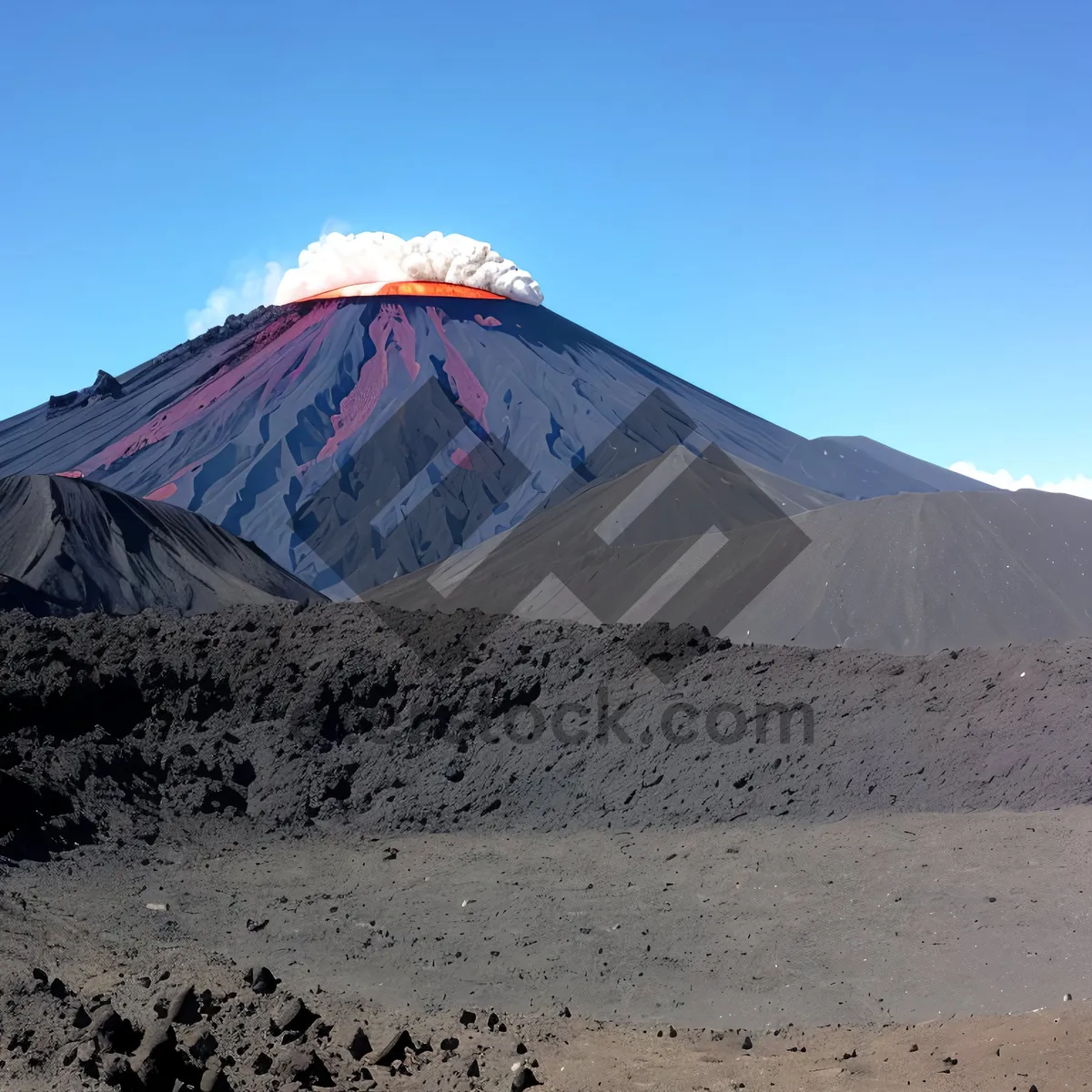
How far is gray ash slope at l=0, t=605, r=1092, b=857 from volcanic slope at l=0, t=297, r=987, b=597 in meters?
29.9

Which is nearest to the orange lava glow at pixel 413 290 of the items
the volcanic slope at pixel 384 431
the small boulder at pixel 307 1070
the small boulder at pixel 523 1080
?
the volcanic slope at pixel 384 431

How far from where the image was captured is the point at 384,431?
55.2m

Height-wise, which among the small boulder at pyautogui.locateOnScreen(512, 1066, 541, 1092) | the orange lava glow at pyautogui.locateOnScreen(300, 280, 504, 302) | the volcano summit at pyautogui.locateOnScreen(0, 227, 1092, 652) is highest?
the orange lava glow at pyautogui.locateOnScreen(300, 280, 504, 302)

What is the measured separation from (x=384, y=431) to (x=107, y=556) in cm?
2772

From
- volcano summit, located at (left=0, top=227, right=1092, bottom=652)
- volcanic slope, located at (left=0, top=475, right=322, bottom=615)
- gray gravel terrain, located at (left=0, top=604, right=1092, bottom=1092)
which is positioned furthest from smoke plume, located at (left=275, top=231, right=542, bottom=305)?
gray gravel terrain, located at (left=0, top=604, right=1092, bottom=1092)

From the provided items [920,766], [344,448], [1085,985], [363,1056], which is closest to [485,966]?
[363,1056]

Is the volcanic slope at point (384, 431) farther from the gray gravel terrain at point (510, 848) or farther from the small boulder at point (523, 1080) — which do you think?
the small boulder at point (523, 1080)

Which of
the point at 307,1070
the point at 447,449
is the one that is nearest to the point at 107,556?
the point at 307,1070

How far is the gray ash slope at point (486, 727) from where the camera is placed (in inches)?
444

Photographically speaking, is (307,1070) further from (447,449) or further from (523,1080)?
(447,449)

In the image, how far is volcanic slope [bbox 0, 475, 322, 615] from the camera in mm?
26484

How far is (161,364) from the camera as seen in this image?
63594mm

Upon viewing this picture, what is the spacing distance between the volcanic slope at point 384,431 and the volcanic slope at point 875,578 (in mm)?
23855

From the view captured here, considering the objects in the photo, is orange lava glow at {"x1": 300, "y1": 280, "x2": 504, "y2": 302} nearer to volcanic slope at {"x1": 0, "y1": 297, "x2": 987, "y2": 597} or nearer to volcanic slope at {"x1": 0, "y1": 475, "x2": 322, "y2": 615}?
volcanic slope at {"x1": 0, "y1": 297, "x2": 987, "y2": 597}
